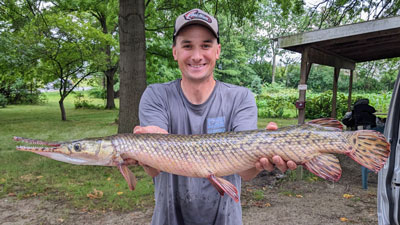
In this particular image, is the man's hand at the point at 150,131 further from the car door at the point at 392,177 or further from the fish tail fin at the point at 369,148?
the car door at the point at 392,177

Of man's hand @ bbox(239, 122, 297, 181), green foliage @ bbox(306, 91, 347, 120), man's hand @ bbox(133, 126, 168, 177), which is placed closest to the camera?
man's hand @ bbox(239, 122, 297, 181)

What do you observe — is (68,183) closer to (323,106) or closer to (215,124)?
(215,124)

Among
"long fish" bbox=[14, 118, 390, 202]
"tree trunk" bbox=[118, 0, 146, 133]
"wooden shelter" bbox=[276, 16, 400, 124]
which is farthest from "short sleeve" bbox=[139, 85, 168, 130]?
"tree trunk" bbox=[118, 0, 146, 133]

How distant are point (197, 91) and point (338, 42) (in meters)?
5.98

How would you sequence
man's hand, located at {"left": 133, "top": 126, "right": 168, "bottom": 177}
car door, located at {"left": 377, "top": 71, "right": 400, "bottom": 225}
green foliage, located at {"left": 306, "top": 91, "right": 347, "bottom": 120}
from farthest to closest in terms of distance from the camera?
green foliage, located at {"left": 306, "top": 91, "right": 347, "bottom": 120} < car door, located at {"left": 377, "top": 71, "right": 400, "bottom": 225} < man's hand, located at {"left": 133, "top": 126, "right": 168, "bottom": 177}

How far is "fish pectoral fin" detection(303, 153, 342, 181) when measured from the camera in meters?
2.28

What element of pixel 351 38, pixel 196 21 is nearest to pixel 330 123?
pixel 196 21

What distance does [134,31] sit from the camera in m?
8.03

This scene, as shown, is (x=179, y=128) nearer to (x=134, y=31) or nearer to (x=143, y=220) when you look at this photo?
(x=143, y=220)

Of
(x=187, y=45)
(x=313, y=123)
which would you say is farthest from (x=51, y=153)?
(x=313, y=123)

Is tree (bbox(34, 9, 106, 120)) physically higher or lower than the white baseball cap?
higher

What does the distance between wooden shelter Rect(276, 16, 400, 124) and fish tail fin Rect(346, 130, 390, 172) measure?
497cm

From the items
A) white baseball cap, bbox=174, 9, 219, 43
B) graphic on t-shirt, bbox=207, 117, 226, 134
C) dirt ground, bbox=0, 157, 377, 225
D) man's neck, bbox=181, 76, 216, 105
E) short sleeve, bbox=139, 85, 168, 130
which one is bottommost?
dirt ground, bbox=0, 157, 377, 225

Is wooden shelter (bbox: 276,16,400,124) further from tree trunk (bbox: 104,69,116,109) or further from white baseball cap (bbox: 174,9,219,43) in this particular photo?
tree trunk (bbox: 104,69,116,109)
